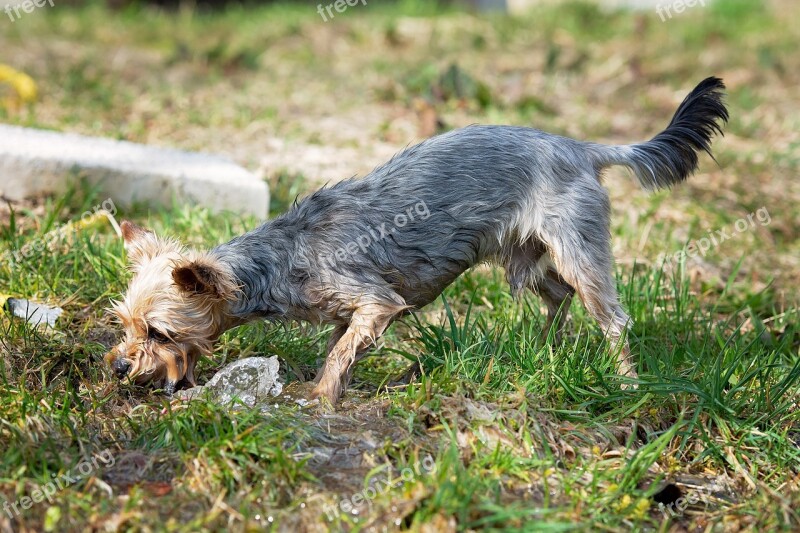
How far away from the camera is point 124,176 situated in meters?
6.41

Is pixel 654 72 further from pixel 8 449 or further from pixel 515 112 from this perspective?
pixel 8 449

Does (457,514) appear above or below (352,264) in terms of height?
below

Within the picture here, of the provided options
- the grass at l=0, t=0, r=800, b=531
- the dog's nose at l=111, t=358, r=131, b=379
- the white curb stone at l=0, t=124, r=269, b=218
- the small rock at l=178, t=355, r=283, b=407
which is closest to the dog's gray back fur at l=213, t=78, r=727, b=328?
the small rock at l=178, t=355, r=283, b=407

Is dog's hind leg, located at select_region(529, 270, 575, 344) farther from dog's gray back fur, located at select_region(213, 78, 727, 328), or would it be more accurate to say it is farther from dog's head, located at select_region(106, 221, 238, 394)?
dog's head, located at select_region(106, 221, 238, 394)

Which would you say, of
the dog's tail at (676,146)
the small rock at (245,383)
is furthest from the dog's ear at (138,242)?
the dog's tail at (676,146)

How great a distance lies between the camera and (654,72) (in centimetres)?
1048

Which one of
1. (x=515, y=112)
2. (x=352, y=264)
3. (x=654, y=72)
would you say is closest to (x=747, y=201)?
(x=515, y=112)

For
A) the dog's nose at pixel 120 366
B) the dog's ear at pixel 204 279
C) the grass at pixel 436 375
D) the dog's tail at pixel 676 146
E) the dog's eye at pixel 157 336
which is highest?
the dog's tail at pixel 676 146

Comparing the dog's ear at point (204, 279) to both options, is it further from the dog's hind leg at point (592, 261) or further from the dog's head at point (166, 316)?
the dog's hind leg at point (592, 261)

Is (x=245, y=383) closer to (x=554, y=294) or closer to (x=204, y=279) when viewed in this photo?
(x=204, y=279)

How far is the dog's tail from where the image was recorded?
15.8ft

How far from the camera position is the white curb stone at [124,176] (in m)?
6.28

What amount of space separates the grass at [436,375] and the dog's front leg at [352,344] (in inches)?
4.9

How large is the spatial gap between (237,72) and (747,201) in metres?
5.33
